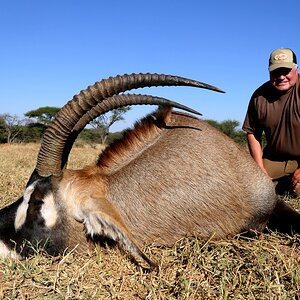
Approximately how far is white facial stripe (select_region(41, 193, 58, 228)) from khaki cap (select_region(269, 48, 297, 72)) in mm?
3204

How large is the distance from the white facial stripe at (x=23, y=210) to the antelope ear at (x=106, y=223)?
0.53 meters

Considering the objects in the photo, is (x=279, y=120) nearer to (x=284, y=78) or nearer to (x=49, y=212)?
(x=284, y=78)

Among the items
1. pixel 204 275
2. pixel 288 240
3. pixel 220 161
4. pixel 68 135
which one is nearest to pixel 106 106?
pixel 68 135

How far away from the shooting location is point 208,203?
369cm

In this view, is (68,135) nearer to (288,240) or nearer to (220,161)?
(220,161)

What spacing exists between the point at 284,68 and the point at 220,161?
199 centimetres

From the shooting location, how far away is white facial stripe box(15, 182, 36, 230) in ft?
11.8

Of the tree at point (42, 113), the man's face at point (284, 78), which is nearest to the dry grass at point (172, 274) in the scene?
the man's face at point (284, 78)

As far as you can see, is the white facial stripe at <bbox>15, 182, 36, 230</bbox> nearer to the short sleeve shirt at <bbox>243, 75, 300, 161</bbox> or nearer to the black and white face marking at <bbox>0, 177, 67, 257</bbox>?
the black and white face marking at <bbox>0, 177, 67, 257</bbox>

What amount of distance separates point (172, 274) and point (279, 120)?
316 cm

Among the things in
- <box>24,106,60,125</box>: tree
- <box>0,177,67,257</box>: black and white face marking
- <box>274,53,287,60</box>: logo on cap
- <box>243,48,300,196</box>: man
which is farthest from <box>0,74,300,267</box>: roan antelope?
<box>24,106,60,125</box>: tree

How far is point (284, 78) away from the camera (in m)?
5.24

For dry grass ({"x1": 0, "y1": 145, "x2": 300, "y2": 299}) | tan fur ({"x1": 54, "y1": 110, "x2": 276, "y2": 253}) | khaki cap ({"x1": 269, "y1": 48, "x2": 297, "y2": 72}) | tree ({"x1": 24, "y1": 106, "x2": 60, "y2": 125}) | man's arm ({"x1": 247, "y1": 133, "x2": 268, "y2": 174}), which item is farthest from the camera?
tree ({"x1": 24, "y1": 106, "x2": 60, "y2": 125})

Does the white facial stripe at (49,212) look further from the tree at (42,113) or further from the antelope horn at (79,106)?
the tree at (42,113)
